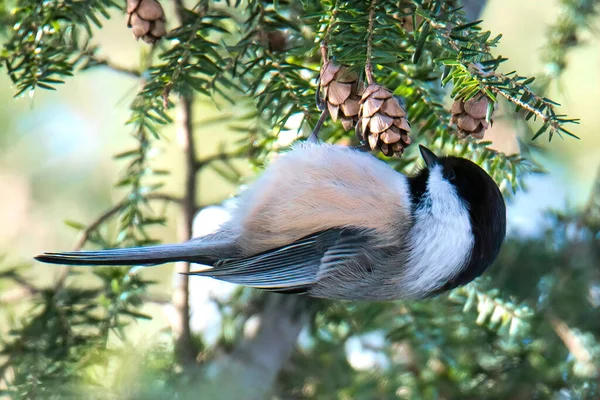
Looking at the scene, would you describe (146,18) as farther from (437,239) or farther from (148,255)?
(437,239)

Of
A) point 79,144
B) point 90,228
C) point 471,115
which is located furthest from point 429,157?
point 79,144

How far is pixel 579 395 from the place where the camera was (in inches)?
52.4

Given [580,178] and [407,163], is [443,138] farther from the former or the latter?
[580,178]

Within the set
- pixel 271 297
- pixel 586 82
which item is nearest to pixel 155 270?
pixel 271 297

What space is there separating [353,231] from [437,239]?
13 cm

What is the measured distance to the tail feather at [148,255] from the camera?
40.4 inches

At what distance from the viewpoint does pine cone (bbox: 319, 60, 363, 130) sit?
0.91 meters

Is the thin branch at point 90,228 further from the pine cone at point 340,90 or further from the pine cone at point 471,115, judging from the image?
the pine cone at point 471,115

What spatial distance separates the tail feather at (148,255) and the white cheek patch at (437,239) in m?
0.31

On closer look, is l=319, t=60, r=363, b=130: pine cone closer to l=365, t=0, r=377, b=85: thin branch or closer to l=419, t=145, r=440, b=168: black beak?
l=365, t=0, r=377, b=85: thin branch

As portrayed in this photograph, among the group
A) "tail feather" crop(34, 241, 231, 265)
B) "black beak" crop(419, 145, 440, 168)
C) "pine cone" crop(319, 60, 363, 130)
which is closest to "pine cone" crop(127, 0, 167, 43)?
"pine cone" crop(319, 60, 363, 130)

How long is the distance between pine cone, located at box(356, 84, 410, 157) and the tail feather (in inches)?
15.5

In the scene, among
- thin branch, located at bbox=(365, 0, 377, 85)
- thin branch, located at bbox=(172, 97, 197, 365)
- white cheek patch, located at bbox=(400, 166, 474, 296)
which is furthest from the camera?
thin branch, located at bbox=(172, 97, 197, 365)

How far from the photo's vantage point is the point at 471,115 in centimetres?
89
